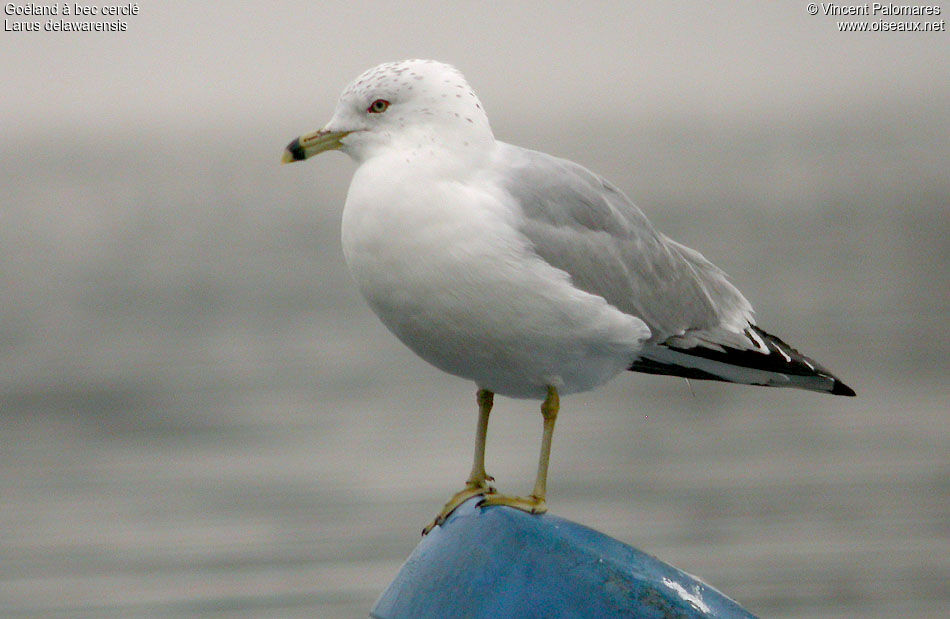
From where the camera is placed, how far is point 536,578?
9.25ft

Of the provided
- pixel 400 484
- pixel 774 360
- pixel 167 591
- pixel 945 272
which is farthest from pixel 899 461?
pixel 945 272

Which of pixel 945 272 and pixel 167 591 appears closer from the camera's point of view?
pixel 167 591

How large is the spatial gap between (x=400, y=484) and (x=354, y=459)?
2.68 ft

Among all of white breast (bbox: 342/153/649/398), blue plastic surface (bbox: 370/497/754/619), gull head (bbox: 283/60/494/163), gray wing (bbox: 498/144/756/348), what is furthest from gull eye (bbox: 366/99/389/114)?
blue plastic surface (bbox: 370/497/754/619)

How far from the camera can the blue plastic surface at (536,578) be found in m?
2.77

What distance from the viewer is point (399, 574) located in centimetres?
296

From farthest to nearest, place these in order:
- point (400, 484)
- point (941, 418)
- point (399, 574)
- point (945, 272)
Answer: point (945, 272) → point (941, 418) → point (400, 484) → point (399, 574)

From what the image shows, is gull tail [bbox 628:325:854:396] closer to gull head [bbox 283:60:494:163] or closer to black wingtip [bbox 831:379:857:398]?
black wingtip [bbox 831:379:857:398]

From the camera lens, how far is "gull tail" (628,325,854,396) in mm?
3902

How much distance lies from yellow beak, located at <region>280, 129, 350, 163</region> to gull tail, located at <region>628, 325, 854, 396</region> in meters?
0.88

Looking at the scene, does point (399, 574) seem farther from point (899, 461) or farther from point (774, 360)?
point (899, 461)

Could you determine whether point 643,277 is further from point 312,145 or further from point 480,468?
point 312,145

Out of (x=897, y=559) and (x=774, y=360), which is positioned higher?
(x=774, y=360)

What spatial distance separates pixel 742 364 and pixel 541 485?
647 millimetres
